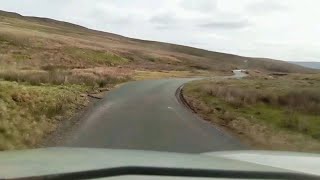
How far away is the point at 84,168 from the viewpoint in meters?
3.62

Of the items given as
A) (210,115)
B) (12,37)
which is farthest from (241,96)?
(12,37)

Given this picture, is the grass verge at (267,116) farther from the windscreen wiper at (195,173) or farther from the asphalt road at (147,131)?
the windscreen wiper at (195,173)

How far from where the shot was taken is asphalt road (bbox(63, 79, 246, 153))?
13391mm

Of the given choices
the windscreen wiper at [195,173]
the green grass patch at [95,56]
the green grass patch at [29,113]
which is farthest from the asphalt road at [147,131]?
the green grass patch at [95,56]

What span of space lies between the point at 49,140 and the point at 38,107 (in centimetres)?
474

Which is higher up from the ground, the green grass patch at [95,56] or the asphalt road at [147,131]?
the asphalt road at [147,131]

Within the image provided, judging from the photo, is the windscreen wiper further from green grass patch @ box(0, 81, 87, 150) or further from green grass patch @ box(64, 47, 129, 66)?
green grass patch @ box(64, 47, 129, 66)

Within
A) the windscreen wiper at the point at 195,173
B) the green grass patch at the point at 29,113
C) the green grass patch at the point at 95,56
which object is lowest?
the green grass patch at the point at 95,56

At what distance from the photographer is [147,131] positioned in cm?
1593

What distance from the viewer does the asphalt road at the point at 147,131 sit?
527 inches

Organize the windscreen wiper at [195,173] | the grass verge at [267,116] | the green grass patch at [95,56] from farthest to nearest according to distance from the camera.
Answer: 1. the green grass patch at [95,56]
2. the grass verge at [267,116]
3. the windscreen wiper at [195,173]

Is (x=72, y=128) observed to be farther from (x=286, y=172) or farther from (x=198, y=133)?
(x=286, y=172)

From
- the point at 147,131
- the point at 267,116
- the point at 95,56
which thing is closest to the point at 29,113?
the point at 147,131

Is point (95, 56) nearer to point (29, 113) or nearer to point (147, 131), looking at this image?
point (29, 113)
